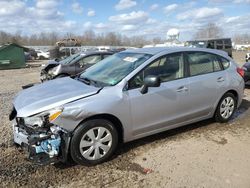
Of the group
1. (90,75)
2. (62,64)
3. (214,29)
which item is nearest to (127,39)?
(214,29)

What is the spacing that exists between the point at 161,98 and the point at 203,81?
1.07 m

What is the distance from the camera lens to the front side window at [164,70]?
449 centimetres

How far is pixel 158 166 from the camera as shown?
4059mm

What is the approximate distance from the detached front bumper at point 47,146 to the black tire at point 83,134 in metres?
0.10

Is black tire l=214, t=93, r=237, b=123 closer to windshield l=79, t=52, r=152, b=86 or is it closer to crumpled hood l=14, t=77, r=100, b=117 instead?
windshield l=79, t=52, r=152, b=86

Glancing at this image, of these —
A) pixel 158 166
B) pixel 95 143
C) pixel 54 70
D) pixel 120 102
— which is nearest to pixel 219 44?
pixel 54 70

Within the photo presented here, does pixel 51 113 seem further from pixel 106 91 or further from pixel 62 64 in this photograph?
pixel 62 64

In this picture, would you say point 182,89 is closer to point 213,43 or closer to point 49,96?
point 49,96

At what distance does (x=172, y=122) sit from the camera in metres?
4.92

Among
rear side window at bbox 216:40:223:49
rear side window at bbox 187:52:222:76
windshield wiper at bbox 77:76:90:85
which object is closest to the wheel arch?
windshield wiper at bbox 77:76:90:85

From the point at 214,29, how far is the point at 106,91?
82395mm

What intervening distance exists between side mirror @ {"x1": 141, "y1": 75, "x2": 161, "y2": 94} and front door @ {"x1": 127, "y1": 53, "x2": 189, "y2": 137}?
0.08 metres

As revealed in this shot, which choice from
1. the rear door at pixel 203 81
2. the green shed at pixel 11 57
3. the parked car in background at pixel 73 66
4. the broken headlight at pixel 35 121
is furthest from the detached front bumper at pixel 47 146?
the green shed at pixel 11 57

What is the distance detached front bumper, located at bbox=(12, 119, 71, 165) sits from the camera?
3.78 meters
